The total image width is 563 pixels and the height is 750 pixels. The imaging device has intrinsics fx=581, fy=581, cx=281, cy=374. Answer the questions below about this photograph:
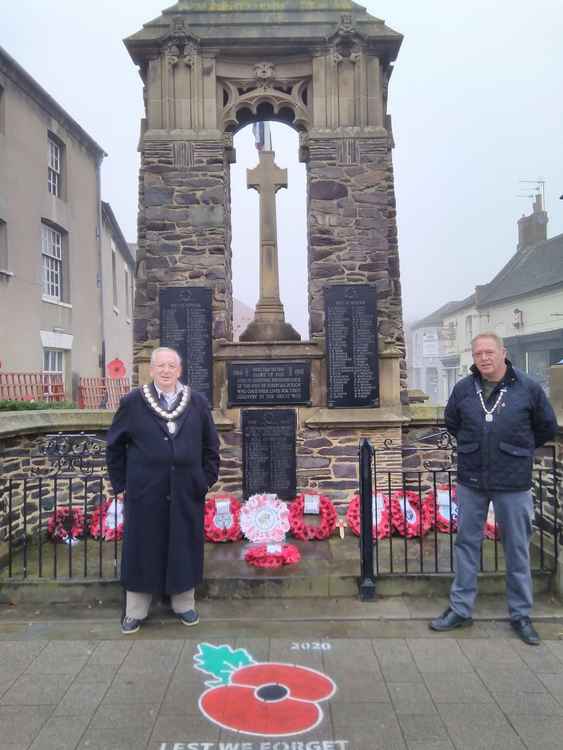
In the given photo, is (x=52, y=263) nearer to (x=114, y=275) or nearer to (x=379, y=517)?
(x=114, y=275)

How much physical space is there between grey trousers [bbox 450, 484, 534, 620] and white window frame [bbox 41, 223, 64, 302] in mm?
15719

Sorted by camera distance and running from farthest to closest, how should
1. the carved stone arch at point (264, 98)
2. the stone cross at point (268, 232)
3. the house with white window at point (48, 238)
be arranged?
the house with white window at point (48, 238) < the carved stone arch at point (264, 98) < the stone cross at point (268, 232)

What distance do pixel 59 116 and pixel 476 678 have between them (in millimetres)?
19171

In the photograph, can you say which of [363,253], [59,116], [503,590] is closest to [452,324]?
[59,116]

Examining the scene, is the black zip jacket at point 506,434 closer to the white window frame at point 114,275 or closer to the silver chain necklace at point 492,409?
the silver chain necklace at point 492,409

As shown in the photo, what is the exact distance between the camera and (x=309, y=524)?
20.4ft

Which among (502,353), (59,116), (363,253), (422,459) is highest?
(59,116)

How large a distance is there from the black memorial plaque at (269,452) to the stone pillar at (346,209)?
154cm

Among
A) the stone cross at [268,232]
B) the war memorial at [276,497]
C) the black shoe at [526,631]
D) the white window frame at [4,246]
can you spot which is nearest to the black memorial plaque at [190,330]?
the war memorial at [276,497]

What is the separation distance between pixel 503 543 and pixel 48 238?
17.0 m

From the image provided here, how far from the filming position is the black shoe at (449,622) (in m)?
4.02

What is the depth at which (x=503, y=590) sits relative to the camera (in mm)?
4555

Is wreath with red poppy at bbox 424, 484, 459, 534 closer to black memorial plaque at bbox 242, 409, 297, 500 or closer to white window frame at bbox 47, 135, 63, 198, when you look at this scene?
black memorial plaque at bbox 242, 409, 297, 500

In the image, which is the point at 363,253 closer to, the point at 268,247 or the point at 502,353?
the point at 268,247
